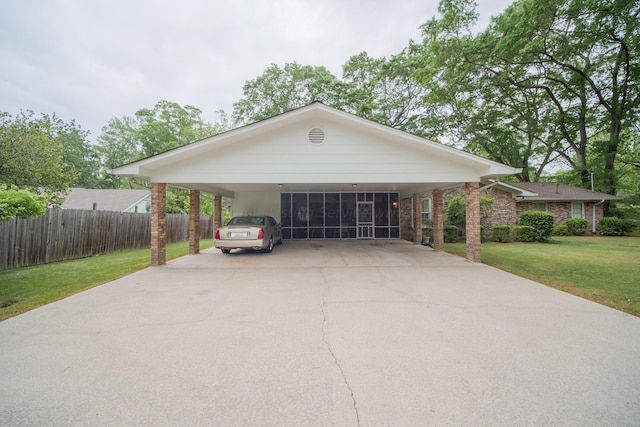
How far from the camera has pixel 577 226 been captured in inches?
708

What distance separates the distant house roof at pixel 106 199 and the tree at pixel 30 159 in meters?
10.1

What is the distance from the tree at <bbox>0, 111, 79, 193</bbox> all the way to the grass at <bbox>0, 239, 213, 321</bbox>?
13.2 ft

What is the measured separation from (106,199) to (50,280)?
18.7m

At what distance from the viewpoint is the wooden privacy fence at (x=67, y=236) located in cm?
801

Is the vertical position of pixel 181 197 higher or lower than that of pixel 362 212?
higher

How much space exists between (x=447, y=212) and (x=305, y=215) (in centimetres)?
823

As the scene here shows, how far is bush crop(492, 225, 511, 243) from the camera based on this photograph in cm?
1458

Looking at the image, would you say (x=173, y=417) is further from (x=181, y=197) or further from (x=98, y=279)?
(x=181, y=197)

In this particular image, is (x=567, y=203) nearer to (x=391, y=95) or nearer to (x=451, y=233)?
(x=451, y=233)

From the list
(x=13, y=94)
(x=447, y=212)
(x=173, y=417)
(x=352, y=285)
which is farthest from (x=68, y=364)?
(x=13, y=94)

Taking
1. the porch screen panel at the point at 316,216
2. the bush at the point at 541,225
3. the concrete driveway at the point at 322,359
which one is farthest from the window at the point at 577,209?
the concrete driveway at the point at 322,359

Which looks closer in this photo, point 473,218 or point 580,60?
point 473,218

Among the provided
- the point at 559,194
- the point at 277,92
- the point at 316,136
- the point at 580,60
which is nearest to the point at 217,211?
the point at 316,136

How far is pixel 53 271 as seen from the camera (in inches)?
302
